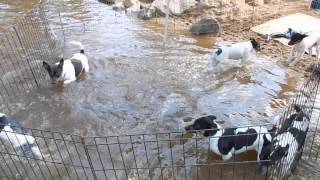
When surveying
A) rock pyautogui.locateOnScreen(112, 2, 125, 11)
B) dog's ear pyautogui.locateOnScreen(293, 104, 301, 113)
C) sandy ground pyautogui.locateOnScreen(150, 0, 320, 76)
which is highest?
dog's ear pyautogui.locateOnScreen(293, 104, 301, 113)

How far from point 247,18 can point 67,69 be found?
4302 millimetres

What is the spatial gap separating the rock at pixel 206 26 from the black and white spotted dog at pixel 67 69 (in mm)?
2539

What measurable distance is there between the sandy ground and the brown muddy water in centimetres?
39

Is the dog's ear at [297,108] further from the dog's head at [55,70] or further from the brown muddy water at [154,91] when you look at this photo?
the dog's head at [55,70]

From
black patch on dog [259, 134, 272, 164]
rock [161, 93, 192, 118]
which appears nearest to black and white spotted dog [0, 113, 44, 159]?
rock [161, 93, 192, 118]

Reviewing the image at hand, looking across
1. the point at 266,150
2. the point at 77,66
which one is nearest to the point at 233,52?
the point at 77,66

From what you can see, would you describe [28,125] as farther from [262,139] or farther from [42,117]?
[262,139]

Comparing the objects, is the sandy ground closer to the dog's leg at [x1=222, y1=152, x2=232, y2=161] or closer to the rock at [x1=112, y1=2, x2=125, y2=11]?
the rock at [x1=112, y1=2, x2=125, y2=11]

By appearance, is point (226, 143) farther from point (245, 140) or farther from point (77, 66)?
point (77, 66)

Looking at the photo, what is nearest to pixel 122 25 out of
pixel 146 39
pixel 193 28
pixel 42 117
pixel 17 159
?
pixel 146 39

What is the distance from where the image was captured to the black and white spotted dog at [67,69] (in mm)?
5875

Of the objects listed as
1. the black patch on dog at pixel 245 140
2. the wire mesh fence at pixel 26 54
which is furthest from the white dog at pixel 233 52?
the wire mesh fence at pixel 26 54

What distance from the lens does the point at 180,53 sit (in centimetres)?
706

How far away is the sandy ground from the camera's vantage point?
7.17 m
